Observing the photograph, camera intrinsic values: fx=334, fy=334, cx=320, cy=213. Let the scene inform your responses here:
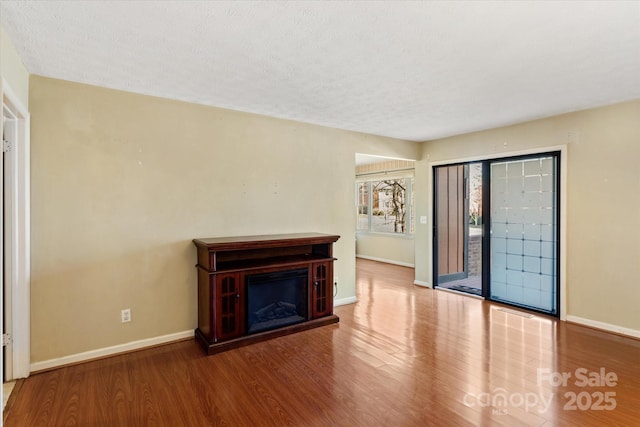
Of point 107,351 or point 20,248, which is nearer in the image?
point 20,248

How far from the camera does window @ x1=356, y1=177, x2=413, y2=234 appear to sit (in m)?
7.67

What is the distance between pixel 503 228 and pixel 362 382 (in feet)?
10.6

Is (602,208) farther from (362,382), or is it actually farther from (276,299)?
(276,299)

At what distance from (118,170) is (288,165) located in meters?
1.86

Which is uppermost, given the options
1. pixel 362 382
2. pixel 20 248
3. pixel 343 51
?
pixel 343 51

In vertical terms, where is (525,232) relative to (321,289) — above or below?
above

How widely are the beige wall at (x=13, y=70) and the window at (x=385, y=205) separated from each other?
6.58 m

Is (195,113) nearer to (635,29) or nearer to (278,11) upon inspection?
(278,11)

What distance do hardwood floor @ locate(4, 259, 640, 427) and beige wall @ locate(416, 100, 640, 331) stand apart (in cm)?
A: 37

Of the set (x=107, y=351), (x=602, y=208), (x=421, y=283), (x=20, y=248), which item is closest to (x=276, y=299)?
(x=107, y=351)

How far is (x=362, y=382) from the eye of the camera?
2619 mm

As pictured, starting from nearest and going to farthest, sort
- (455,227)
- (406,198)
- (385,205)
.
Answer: (455,227), (406,198), (385,205)

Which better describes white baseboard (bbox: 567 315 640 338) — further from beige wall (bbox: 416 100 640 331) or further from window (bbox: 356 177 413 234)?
window (bbox: 356 177 413 234)

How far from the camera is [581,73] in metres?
2.77
